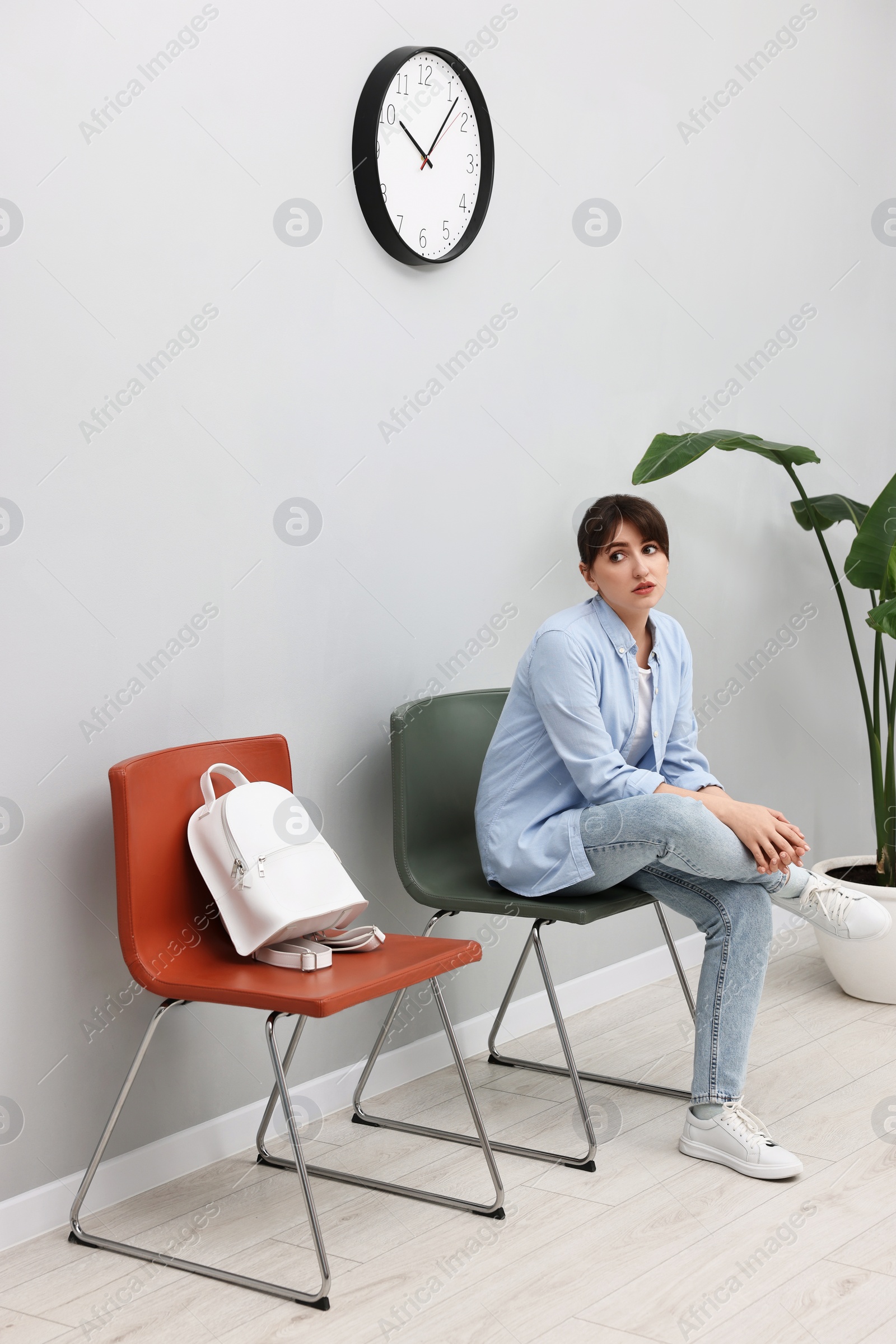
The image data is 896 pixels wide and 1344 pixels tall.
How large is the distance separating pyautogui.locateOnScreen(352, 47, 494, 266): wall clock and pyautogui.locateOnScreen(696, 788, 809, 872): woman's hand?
1.33 metres

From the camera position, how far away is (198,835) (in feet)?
7.18

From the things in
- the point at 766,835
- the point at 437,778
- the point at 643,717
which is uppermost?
the point at 437,778

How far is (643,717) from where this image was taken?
264 cm

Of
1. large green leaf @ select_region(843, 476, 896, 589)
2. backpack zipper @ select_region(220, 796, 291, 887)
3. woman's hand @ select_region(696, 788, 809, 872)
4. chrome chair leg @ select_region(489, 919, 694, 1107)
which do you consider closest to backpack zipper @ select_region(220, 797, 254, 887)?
backpack zipper @ select_region(220, 796, 291, 887)

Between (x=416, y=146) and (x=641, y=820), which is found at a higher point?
(x=416, y=146)

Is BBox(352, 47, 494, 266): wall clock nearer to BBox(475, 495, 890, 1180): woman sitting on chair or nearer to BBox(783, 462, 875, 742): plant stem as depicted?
BBox(475, 495, 890, 1180): woman sitting on chair

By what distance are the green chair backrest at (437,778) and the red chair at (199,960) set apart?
0.31 meters

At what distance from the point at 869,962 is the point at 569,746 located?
1.31 metres

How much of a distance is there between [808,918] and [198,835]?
1.18 meters

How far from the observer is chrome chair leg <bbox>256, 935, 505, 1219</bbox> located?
7.13 ft

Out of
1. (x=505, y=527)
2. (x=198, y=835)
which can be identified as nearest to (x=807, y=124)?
(x=505, y=527)

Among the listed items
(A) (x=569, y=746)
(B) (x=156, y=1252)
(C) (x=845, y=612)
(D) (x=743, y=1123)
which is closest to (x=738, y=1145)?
(D) (x=743, y=1123)

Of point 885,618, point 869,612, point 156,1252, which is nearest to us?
point 156,1252

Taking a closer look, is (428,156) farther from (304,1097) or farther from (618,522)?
(304,1097)
